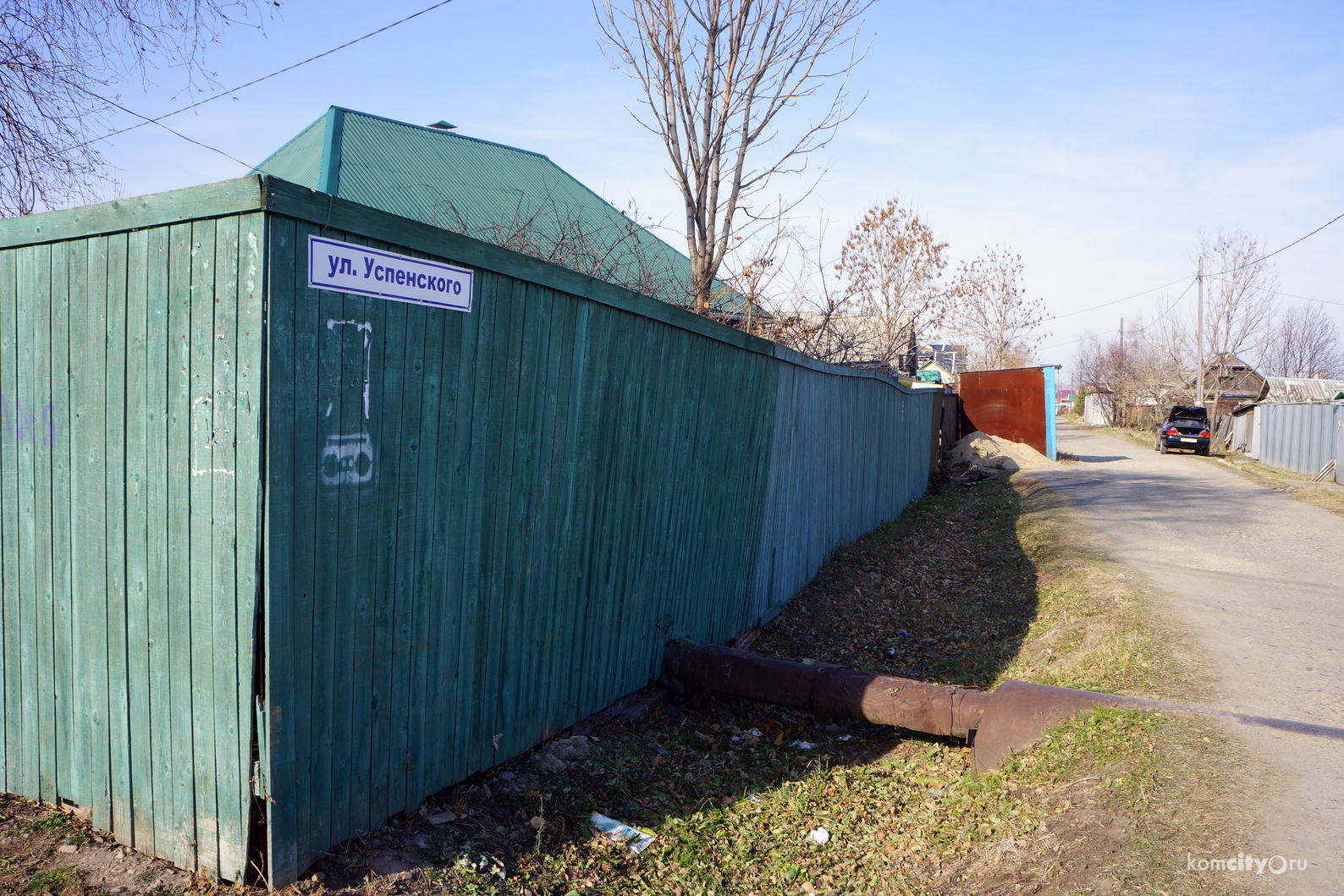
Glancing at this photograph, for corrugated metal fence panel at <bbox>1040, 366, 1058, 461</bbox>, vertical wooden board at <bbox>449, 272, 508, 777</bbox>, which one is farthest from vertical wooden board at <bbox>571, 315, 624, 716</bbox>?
corrugated metal fence panel at <bbox>1040, 366, 1058, 461</bbox>

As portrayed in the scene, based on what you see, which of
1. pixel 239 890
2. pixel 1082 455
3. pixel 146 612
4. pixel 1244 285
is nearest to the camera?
pixel 239 890

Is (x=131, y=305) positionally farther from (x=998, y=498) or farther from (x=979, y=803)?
(x=998, y=498)

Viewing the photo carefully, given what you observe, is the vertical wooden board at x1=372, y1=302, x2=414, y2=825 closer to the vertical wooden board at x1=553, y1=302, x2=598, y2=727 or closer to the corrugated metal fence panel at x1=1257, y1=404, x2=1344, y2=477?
the vertical wooden board at x1=553, y1=302, x2=598, y2=727

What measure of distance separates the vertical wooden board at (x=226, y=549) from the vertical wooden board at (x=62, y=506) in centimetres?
86

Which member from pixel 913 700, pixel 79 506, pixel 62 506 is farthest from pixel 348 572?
pixel 913 700

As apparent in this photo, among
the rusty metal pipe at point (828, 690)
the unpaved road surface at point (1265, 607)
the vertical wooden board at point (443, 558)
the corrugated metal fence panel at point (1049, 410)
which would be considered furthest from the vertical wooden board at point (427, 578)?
the corrugated metal fence panel at point (1049, 410)

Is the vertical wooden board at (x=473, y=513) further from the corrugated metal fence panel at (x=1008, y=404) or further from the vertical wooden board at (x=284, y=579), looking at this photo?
the corrugated metal fence panel at (x=1008, y=404)

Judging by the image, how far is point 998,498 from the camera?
15.1 metres

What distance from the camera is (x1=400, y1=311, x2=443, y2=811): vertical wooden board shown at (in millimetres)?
2906

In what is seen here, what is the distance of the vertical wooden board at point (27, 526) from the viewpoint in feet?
9.69

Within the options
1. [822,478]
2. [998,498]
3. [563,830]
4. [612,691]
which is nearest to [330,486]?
[563,830]

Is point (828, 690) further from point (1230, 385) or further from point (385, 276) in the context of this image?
point (1230, 385)

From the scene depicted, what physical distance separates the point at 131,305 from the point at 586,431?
6.19ft

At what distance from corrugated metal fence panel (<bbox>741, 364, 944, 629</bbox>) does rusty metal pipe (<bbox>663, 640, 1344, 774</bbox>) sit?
1366mm
